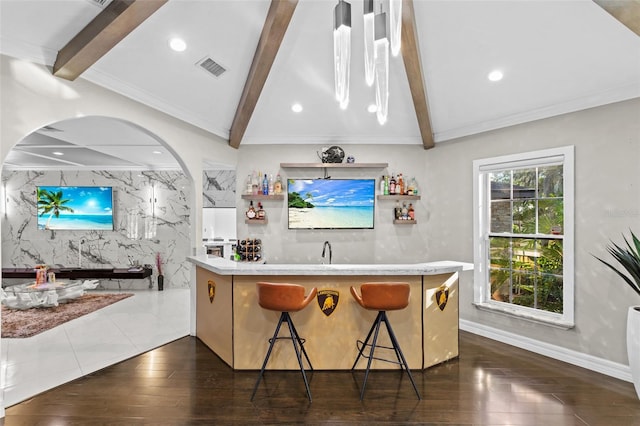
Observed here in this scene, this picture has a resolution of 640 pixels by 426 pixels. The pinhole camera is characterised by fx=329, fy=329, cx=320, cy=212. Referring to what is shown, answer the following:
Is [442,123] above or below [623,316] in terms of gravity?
above

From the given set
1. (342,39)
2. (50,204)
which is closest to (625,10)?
(342,39)

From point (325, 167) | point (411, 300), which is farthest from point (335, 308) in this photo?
point (325, 167)

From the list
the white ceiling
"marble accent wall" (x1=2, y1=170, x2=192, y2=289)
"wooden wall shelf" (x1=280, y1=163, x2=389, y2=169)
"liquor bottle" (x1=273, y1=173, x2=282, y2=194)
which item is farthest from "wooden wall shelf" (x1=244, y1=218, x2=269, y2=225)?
"marble accent wall" (x1=2, y1=170, x2=192, y2=289)

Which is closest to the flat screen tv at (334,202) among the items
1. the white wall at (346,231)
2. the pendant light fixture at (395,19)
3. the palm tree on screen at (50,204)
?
the white wall at (346,231)

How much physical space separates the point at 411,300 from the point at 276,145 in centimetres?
291

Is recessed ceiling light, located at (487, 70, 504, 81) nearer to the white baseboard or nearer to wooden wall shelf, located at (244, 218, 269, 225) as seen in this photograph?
the white baseboard

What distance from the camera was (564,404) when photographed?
8.16ft

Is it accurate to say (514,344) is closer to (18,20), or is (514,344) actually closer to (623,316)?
(623,316)

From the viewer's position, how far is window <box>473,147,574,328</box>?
333 centimetres

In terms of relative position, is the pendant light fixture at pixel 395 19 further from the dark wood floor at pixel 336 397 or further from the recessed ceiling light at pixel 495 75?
the dark wood floor at pixel 336 397

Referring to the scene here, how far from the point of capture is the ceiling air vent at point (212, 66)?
127 inches

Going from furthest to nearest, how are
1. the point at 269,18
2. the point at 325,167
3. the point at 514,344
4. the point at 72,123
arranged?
1. the point at 325,167
2. the point at 72,123
3. the point at 514,344
4. the point at 269,18

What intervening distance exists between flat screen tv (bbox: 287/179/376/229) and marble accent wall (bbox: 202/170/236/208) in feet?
9.82

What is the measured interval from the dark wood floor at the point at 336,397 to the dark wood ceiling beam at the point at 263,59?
2.79 meters
